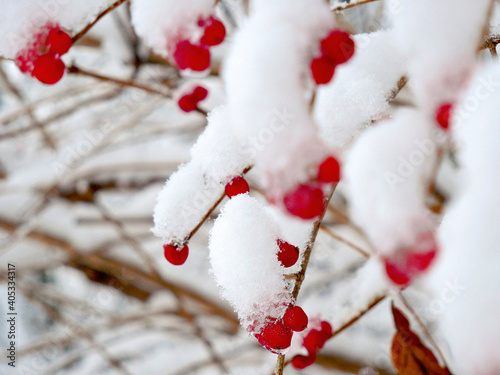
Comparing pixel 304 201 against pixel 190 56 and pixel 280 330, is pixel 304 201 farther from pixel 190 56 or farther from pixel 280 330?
pixel 190 56

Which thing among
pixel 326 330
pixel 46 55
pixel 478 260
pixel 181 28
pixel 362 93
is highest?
pixel 46 55

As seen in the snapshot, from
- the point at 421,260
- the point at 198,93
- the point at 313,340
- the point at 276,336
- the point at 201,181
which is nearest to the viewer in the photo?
the point at 421,260

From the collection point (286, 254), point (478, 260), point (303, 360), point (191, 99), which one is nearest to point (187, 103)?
point (191, 99)

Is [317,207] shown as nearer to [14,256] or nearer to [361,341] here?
[361,341]

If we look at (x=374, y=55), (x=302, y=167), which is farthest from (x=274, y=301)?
(x=374, y=55)

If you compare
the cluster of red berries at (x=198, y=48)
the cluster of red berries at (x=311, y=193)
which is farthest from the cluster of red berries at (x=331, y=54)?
the cluster of red berries at (x=198, y=48)

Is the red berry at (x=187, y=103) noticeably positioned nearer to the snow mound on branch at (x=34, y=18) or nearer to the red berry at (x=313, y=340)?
the snow mound on branch at (x=34, y=18)

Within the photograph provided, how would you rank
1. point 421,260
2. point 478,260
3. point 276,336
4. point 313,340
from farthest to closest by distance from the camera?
1. point 313,340
2. point 276,336
3. point 421,260
4. point 478,260
